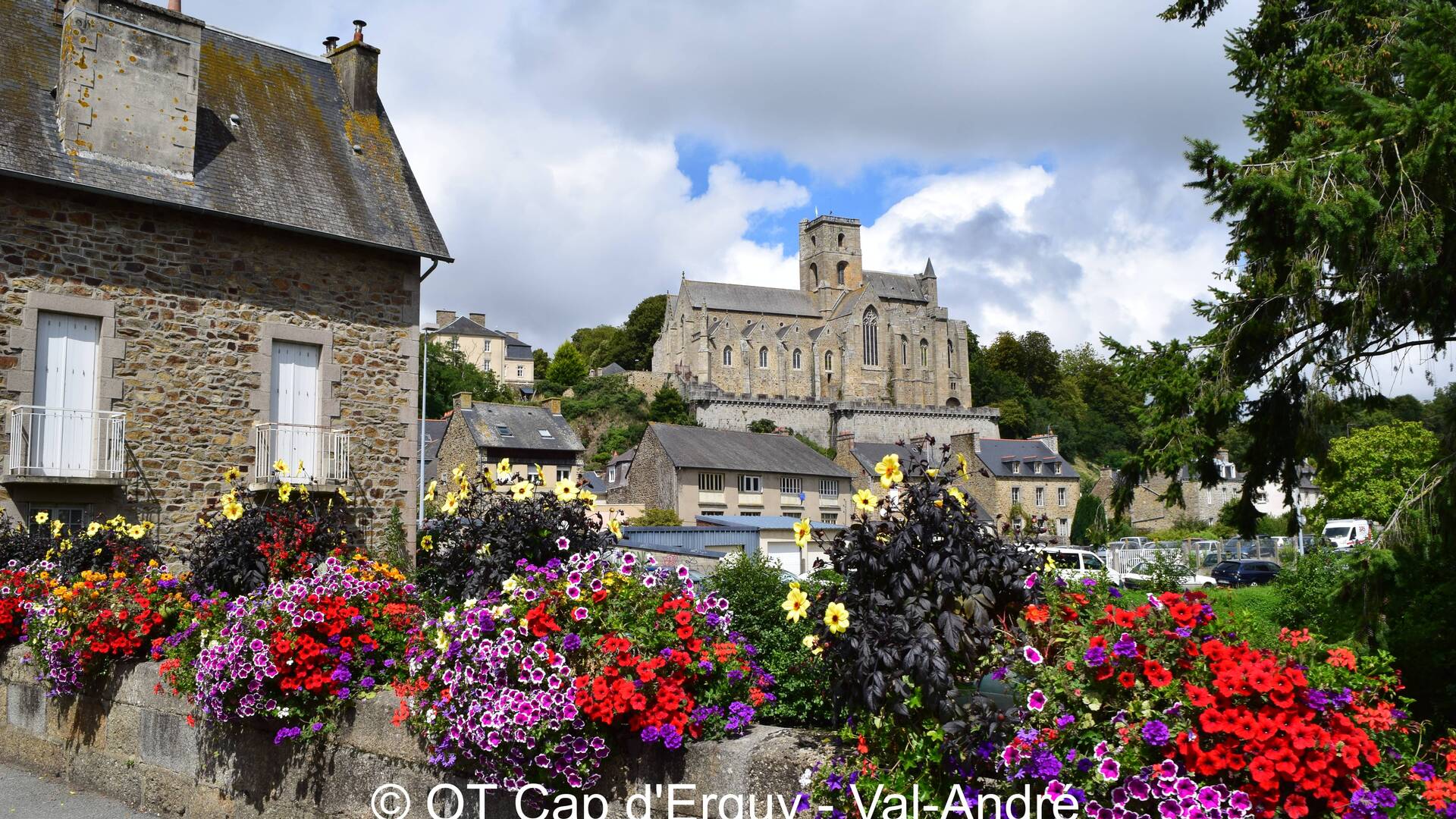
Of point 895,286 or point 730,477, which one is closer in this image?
point 730,477

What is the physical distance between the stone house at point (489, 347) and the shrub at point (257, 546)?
324 feet

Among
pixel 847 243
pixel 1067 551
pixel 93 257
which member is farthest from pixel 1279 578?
pixel 847 243

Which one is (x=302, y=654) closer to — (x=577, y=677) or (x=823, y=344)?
(x=577, y=677)

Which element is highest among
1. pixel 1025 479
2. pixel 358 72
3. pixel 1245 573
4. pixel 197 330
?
pixel 358 72

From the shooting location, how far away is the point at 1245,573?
3550cm

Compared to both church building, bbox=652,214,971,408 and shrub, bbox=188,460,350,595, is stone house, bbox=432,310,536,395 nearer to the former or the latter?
church building, bbox=652,214,971,408

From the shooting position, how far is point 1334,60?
1122 cm

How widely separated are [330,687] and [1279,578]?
1972 cm

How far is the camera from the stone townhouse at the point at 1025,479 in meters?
66.8

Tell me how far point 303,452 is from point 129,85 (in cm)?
489

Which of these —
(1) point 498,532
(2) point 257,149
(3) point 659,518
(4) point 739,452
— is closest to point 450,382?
(4) point 739,452

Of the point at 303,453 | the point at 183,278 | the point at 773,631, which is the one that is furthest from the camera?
the point at 303,453

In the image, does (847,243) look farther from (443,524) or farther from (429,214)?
(443,524)

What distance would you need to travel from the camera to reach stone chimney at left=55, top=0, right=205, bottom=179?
521 inches
